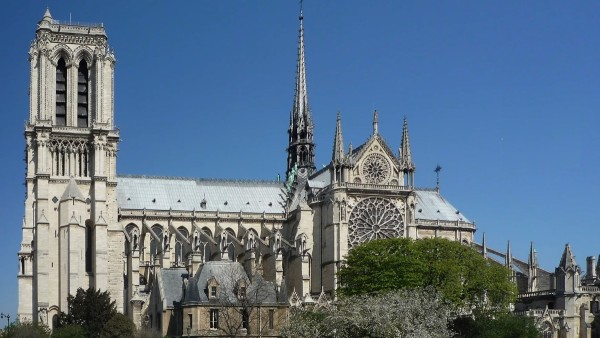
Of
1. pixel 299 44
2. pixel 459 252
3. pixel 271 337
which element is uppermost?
pixel 299 44

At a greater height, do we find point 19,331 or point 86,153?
point 86,153

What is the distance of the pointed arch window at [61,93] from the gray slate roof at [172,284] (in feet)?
61.9

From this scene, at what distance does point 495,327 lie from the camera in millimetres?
71188

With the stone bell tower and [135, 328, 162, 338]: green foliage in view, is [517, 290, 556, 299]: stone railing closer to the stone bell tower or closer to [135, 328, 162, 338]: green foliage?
the stone bell tower

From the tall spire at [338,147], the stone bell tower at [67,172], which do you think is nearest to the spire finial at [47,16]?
the stone bell tower at [67,172]

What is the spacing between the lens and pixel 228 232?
97188 mm

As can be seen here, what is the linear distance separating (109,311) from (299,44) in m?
45.6

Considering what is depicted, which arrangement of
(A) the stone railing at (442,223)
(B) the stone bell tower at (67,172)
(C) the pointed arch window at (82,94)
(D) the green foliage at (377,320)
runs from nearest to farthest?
(D) the green foliage at (377,320)
(B) the stone bell tower at (67,172)
(C) the pointed arch window at (82,94)
(A) the stone railing at (442,223)

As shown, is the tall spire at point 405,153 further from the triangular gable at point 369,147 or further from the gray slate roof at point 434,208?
the gray slate roof at point 434,208

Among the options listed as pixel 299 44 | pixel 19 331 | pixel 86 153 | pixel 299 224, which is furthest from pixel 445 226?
pixel 19 331

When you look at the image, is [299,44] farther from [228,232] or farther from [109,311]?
[109,311]

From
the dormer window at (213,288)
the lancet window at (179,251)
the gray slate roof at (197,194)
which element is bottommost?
the dormer window at (213,288)

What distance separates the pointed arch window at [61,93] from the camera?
9088 cm

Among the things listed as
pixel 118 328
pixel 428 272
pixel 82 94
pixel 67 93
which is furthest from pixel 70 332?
pixel 82 94
